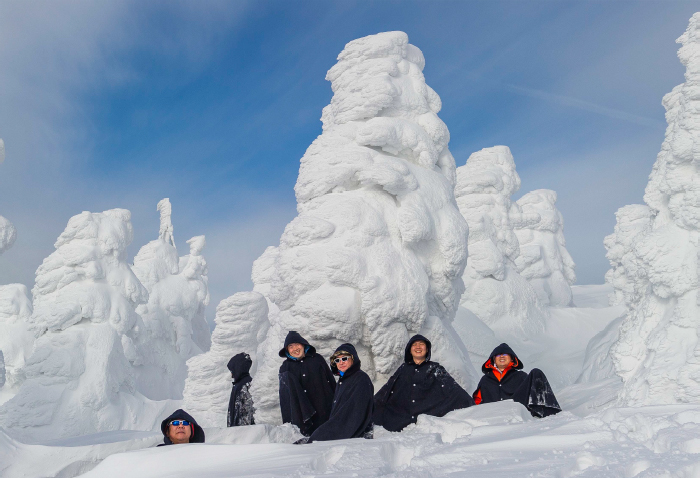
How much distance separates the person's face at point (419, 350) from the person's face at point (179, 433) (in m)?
2.63

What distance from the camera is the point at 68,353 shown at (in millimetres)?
14617

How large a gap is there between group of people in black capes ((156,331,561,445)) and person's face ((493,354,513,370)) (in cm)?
1

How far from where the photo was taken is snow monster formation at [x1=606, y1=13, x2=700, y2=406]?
718cm

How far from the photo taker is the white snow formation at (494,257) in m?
21.5

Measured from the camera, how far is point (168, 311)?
26125mm

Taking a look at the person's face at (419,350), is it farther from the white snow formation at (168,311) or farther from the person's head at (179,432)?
the white snow formation at (168,311)

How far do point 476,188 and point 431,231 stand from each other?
50.9ft

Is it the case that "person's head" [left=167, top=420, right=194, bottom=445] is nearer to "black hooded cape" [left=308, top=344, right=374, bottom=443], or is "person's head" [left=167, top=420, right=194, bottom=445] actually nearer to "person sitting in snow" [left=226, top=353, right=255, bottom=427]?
"black hooded cape" [left=308, top=344, right=374, bottom=443]

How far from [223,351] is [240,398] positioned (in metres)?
6.00

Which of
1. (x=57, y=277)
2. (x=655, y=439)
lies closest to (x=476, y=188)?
(x=57, y=277)

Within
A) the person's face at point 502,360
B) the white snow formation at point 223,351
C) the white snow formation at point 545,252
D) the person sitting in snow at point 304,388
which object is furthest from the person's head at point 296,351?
the white snow formation at point 545,252

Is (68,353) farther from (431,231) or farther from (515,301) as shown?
(515,301)

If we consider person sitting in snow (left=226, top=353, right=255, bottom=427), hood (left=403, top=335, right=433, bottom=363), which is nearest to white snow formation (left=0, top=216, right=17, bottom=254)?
person sitting in snow (left=226, top=353, right=255, bottom=427)

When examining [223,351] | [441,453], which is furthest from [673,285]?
[223,351]
